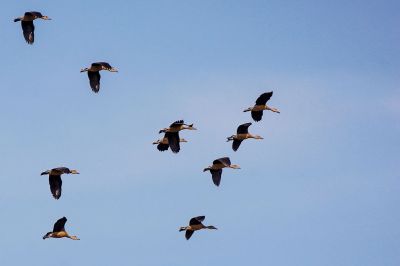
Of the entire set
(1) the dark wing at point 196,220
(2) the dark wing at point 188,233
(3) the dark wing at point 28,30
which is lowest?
(2) the dark wing at point 188,233

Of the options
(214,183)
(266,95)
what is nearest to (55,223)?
(214,183)

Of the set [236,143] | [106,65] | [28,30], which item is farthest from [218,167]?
[28,30]

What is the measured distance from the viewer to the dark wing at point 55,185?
58.4 metres

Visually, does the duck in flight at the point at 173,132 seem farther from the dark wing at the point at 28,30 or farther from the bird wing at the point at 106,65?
the dark wing at the point at 28,30

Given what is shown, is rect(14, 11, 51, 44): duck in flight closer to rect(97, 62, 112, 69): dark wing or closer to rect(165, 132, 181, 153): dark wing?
rect(97, 62, 112, 69): dark wing

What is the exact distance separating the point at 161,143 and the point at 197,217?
23.2 ft

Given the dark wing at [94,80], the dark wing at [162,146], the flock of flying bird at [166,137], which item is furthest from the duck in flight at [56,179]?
the dark wing at [162,146]

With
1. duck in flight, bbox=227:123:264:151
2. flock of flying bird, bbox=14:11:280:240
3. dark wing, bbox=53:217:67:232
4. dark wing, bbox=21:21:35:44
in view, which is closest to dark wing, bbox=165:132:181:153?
flock of flying bird, bbox=14:11:280:240

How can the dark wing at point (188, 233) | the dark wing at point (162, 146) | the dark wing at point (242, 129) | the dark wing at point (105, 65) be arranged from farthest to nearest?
1. the dark wing at point (162, 146)
2. the dark wing at point (242, 129)
3. the dark wing at point (105, 65)
4. the dark wing at point (188, 233)

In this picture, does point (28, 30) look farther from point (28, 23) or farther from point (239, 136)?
point (239, 136)

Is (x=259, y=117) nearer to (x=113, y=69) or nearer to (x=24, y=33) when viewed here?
(x=113, y=69)

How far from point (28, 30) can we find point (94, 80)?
385 centimetres

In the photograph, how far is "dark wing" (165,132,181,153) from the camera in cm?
6100

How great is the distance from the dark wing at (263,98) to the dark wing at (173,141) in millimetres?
4700
